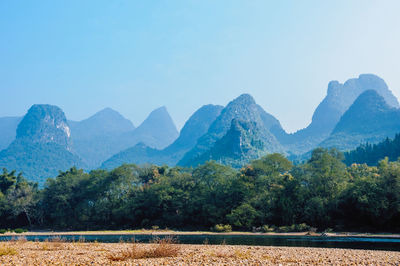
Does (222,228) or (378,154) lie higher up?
(378,154)

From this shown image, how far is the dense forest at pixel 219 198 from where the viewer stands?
147 ft

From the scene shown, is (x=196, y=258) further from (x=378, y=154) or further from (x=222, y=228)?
(x=378, y=154)

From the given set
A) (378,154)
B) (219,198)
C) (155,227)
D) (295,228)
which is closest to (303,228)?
(295,228)

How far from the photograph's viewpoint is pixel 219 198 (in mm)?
58438

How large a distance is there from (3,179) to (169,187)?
145 ft

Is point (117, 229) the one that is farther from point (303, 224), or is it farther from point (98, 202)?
point (303, 224)

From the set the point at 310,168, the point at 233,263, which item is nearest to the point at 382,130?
the point at 310,168

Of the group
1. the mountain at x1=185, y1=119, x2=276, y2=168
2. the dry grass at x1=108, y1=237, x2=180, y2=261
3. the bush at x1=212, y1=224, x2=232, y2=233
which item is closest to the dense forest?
the bush at x1=212, y1=224, x2=232, y2=233

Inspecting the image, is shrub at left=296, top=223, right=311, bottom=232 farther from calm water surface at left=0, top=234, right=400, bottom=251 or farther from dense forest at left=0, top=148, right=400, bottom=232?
calm water surface at left=0, top=234, right=400, bottom=251

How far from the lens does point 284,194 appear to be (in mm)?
Result: 52094

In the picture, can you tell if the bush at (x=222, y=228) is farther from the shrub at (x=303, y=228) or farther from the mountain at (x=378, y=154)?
the mountain at (x=378, y=154)

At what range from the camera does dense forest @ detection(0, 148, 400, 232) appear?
147ft

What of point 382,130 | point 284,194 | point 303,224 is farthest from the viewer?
point 382,130

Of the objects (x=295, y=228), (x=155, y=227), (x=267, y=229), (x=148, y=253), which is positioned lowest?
(x=155, y=227)
